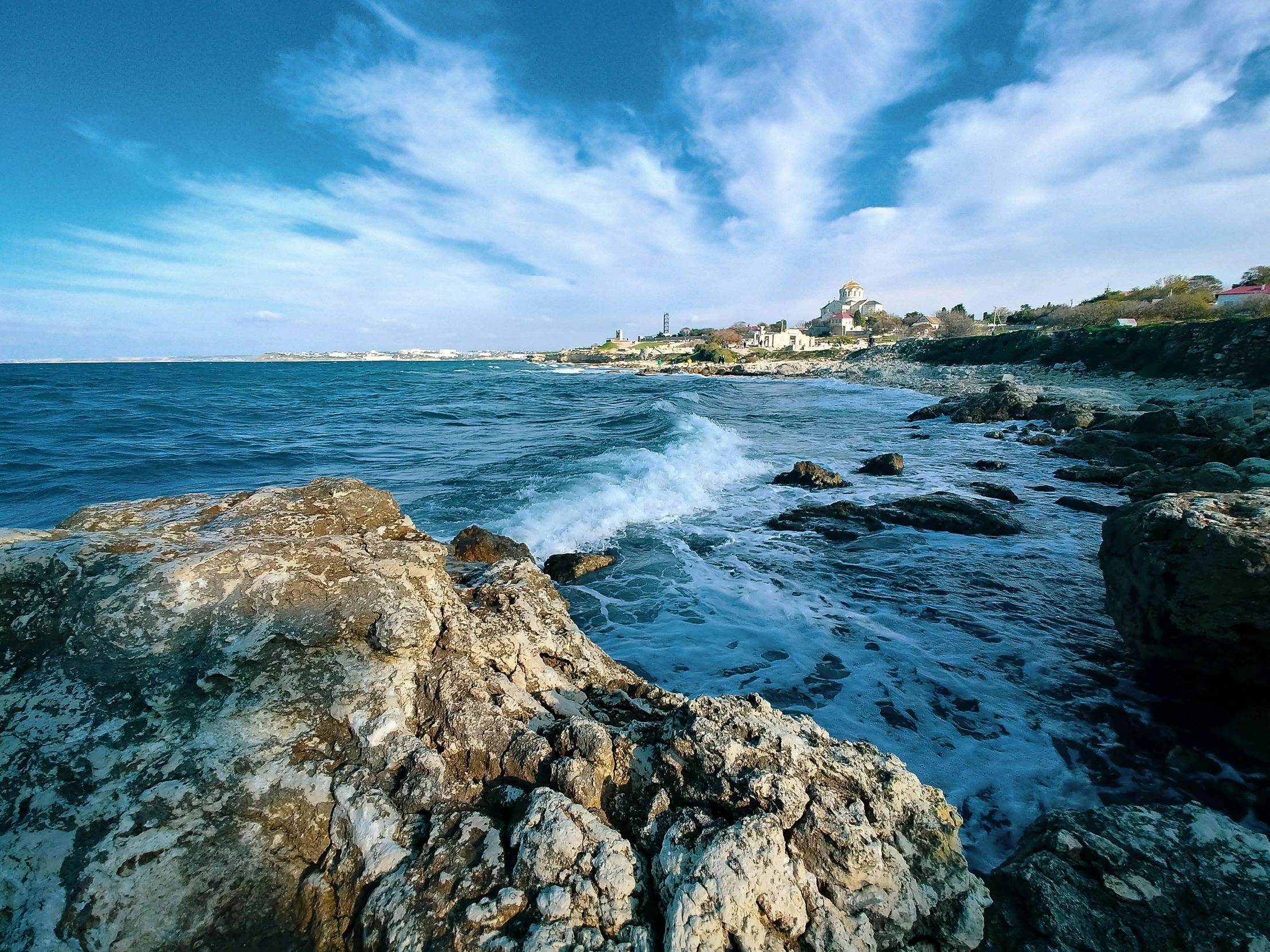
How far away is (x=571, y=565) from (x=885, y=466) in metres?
9.49

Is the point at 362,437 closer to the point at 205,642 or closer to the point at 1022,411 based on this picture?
the point at 205,642

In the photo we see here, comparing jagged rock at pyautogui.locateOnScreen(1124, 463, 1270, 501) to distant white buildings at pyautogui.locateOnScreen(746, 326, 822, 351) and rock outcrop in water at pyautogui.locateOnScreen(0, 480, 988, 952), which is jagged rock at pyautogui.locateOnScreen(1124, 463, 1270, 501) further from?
distant white buildings at pyautogui.locateOnScreen(746, 326, 822, 351)

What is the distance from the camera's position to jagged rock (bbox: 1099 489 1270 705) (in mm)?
4090

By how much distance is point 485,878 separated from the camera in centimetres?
187

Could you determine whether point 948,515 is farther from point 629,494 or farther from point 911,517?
point 629,494

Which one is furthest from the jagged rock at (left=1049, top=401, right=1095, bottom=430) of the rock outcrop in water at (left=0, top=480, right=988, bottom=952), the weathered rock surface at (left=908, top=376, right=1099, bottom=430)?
the rock outcrop in water at (left=0, top=480, right=988, bottom=952)

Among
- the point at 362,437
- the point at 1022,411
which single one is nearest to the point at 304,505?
Result: the point at 362,437

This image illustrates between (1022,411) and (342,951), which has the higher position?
(342,951)

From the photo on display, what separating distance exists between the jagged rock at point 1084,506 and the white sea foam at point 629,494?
655 centimetres

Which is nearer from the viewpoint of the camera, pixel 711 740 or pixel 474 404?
pixel 711 740

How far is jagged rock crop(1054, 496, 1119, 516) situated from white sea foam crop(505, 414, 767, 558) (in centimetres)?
655

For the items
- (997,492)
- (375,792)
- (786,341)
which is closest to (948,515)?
(997,492)

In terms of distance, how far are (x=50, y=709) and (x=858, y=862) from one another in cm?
325

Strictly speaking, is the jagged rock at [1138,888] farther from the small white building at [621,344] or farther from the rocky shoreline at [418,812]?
the small white building at [621,344]
